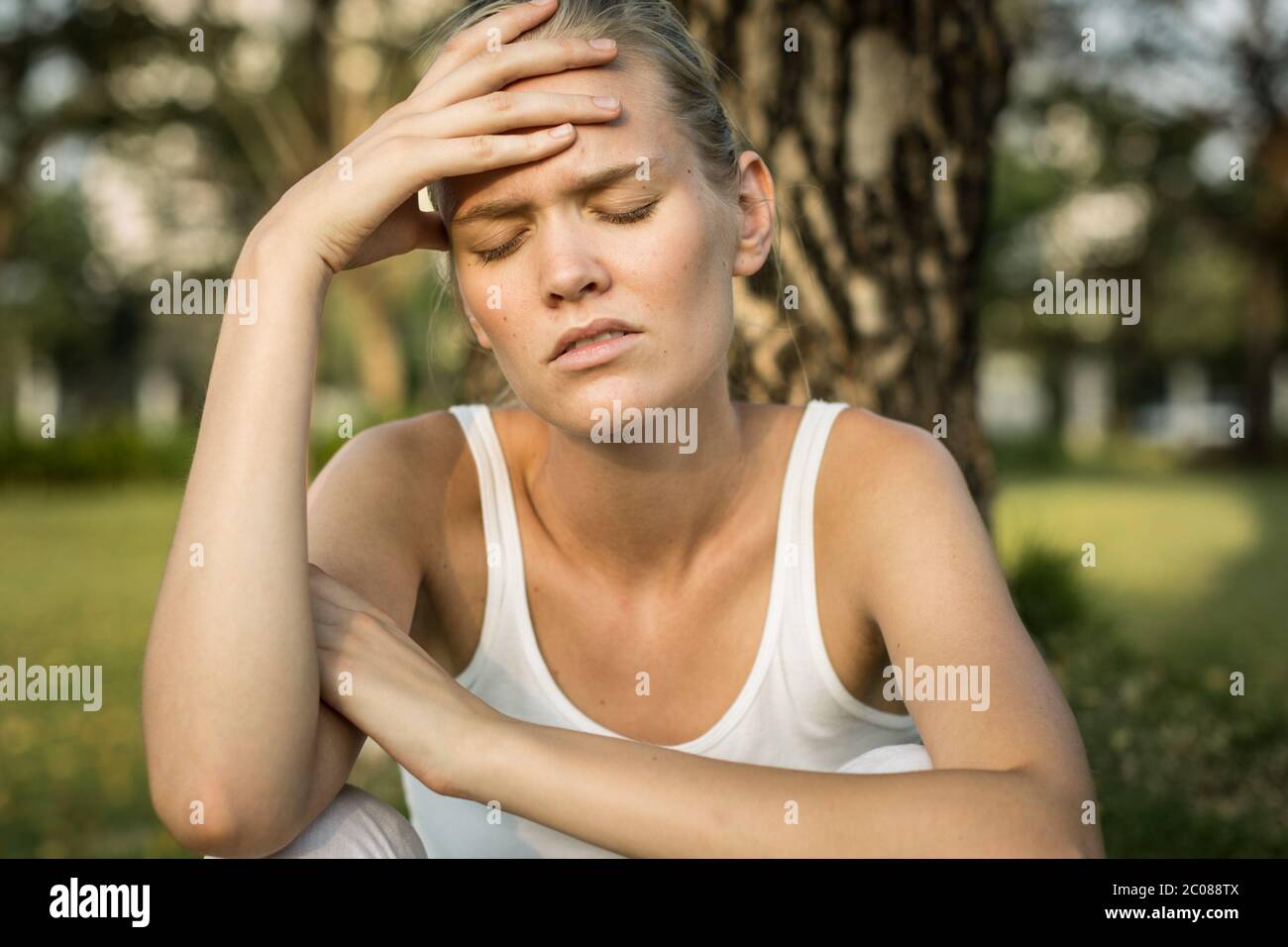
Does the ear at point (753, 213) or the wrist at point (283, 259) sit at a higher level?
the ear at point (753, 213)

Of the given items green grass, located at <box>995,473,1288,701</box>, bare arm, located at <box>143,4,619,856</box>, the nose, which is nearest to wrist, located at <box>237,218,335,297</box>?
bare arm, located at <box>143,4,619,856</box>

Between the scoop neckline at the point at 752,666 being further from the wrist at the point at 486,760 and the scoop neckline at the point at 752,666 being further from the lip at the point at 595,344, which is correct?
the lip at the point at 595,344

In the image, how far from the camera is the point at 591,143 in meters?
2.27

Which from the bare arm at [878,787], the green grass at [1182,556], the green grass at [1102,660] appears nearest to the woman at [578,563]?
the bare arm at [878,787]

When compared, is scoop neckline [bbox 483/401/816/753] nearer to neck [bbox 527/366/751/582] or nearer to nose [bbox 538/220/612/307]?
neck [bbox 527/366/751/582]

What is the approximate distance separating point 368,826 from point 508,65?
1.40 m

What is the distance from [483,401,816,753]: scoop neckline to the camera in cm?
255

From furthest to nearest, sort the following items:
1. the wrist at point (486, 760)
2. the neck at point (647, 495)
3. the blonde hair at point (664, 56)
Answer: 1. the neck at point (647, 495)
2. the blonde hair at point (664, 56)
3. the wrist at point (486, 760)

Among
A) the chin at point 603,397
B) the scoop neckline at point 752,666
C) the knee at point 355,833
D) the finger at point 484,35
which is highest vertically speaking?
the finger at point 484,35

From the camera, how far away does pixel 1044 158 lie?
30562mm

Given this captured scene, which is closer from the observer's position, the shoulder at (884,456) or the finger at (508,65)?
the finger at (508,65)

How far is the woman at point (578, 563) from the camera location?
79.8 inches

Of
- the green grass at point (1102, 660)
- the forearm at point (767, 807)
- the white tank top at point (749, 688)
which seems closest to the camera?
the forearm at point (767, 807)
